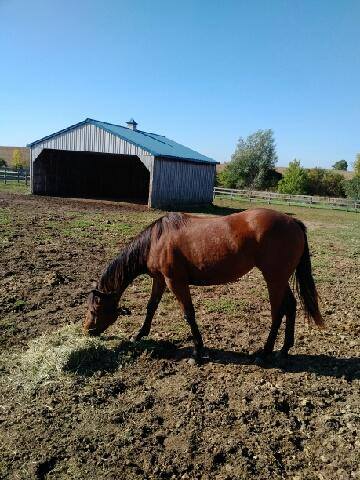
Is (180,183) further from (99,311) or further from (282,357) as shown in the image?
(282,357)

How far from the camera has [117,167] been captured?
1111 inches

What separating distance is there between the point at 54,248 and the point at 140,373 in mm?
6070

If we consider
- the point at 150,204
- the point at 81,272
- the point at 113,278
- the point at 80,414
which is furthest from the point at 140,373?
the point at 150,204

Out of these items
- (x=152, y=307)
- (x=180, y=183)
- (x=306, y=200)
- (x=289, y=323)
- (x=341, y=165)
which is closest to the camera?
(x=289, y=323)

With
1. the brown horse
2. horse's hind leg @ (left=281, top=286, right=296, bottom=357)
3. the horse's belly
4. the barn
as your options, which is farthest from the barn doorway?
horse's hind leg @ (left=281, top=286, right=296, bottom=357)

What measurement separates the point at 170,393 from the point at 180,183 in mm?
19105

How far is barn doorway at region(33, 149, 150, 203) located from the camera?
24547 mm

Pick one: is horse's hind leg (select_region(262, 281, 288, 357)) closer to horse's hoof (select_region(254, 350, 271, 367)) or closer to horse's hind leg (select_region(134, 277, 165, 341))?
horse's hoof (select_region(254, 350, 271, 367))

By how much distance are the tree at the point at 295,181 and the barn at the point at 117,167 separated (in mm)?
25931

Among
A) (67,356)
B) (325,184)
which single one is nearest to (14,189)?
(67,356)

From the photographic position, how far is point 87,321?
5.02 metres

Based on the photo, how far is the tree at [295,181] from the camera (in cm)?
5031

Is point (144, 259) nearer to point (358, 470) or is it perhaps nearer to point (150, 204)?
point (358, 470)

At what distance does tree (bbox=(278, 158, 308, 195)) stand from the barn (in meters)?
25.9
